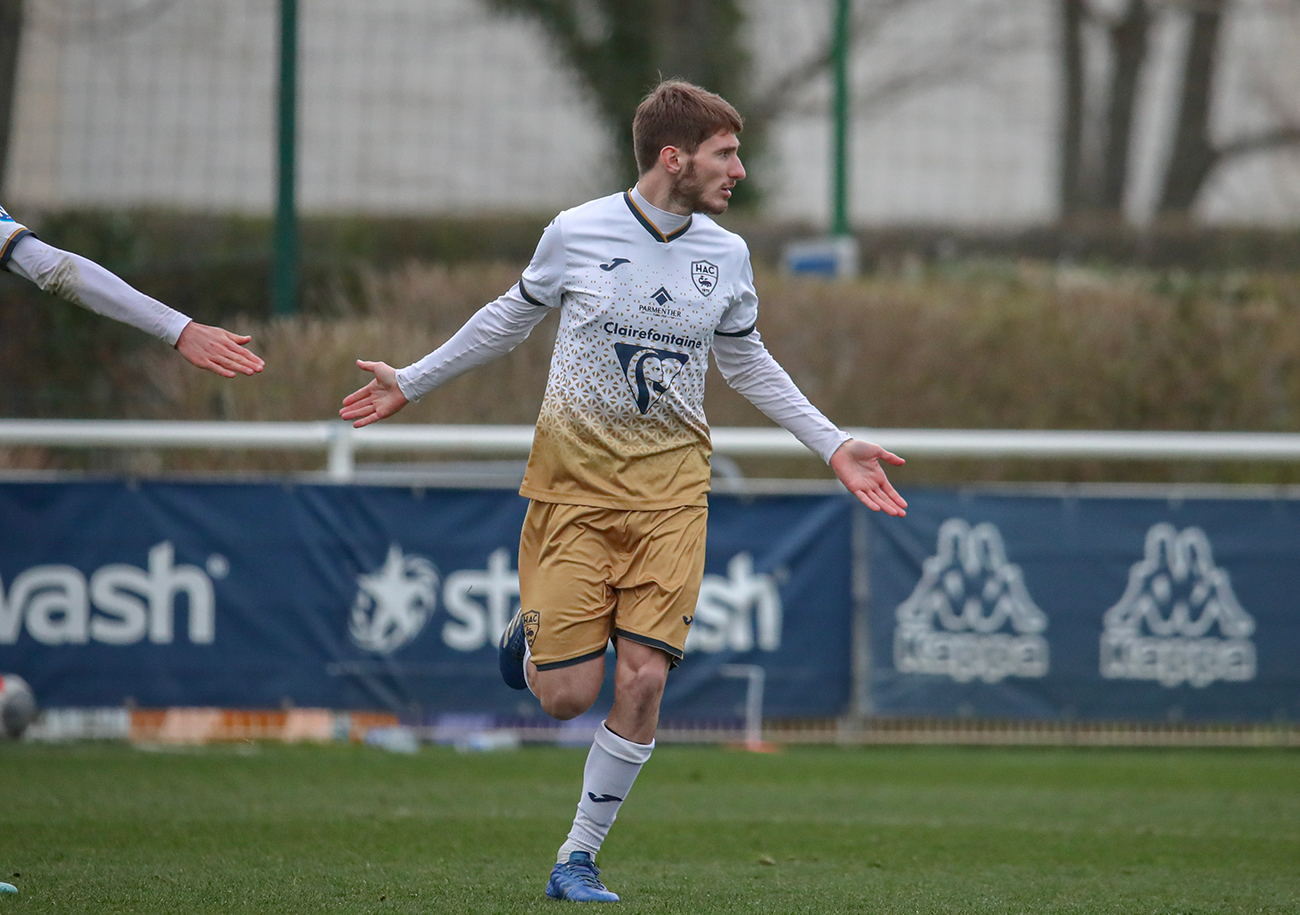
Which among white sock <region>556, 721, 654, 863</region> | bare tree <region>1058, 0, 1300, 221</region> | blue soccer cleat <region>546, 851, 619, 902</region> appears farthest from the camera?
bare tree <region>1058, 0, 1300, 221</region>

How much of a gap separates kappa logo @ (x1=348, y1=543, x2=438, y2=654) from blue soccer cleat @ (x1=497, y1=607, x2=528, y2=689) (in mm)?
3704

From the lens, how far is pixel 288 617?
8.42 meters

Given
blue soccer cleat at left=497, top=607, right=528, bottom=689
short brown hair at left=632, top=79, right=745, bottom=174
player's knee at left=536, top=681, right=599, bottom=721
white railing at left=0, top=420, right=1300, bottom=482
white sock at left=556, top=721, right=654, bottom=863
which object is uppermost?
short brown hair at left=632, top=79, right=745, bottom=174

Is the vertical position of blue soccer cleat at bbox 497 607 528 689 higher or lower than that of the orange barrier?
higher

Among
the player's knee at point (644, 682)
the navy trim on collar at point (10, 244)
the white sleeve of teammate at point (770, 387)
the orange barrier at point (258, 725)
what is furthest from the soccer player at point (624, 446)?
the orange barrier at point (258, 725)

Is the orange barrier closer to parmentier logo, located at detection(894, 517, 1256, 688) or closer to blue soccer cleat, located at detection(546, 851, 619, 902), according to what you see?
parmentier logo, located at detection(894, 517, 1256, 688)

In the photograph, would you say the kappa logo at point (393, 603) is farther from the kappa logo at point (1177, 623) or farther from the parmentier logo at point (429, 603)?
the kappa logo at point (1177, 623)

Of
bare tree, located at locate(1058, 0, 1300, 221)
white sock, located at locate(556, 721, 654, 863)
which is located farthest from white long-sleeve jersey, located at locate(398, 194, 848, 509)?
bare tree, located at locate(1058, 0, 1300, 221)

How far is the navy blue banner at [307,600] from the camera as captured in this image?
8.27 m

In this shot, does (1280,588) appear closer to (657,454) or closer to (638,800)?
(638,800)

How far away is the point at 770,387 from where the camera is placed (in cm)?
496

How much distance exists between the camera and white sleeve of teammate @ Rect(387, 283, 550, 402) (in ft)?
15.6

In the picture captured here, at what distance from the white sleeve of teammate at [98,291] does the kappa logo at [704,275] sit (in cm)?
151

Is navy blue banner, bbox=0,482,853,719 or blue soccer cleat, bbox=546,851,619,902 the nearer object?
blue soccer cleat, bbox=546,851,619,902
